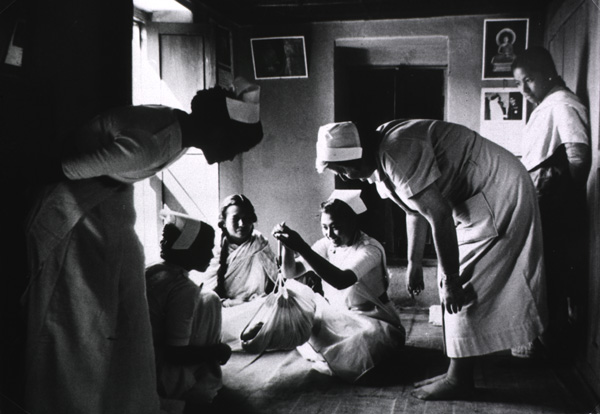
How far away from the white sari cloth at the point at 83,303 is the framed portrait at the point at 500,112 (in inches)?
112

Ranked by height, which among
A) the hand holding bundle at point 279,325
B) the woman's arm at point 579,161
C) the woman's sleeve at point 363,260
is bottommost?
the hand holding bundle at point 279,325

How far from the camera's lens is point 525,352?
256cm

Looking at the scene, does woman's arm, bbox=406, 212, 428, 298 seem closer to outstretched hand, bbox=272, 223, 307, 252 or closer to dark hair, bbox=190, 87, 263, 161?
outstretched hand, bbox=272, 223, 307, 252

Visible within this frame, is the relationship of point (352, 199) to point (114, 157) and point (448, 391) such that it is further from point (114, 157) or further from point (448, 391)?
point (114, 157)

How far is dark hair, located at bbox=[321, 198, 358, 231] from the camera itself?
100 inches

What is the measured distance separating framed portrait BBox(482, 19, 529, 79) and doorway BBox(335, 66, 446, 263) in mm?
300

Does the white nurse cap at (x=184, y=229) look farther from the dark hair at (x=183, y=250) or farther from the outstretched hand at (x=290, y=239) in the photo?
the outstretched hand at (x=290, y=239)

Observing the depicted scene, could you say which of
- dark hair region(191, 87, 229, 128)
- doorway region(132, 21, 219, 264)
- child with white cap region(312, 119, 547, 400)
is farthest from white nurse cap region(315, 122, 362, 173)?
doorway region(132, 21, 219, 264)

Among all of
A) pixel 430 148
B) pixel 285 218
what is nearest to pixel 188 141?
pixel 430 148

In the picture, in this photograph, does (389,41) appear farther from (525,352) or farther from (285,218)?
(525,352)

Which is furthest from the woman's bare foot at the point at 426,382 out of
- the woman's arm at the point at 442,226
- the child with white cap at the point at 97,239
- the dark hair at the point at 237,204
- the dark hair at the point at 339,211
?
the dark hair at the point at 237,204

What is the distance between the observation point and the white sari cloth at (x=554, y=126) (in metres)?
2.36

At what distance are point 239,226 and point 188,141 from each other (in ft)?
5.38

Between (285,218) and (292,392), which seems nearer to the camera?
(292,392)
